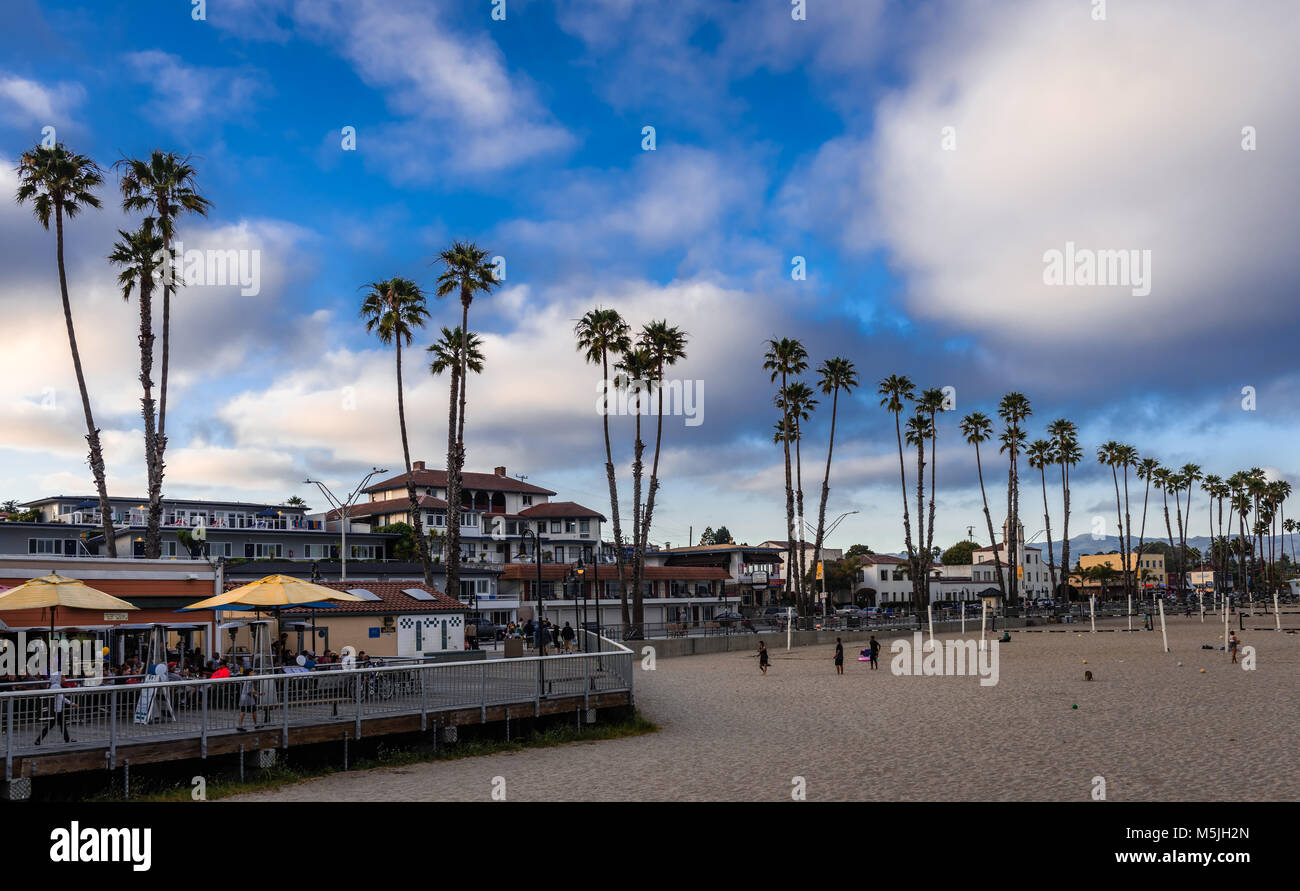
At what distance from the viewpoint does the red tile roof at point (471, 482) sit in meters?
97.7

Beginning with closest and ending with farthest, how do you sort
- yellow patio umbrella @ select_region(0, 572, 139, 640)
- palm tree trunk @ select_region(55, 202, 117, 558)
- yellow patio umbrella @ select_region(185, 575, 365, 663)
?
yellow patio umbrella @ select_region(0, 572, 139, 640), yellow patio umbrella @ select_region(185, 575, 365, 663), palm tree trunk @ select_region(55, 202, 117, 558)

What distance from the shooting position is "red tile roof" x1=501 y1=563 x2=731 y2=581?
8169cm

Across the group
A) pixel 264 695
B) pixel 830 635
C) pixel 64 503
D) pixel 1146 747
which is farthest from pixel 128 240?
pixel 64 503

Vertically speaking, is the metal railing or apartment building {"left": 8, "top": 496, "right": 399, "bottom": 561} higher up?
apartment building {"left": 8, "top": 496, "right": 399, "bottom": 561}

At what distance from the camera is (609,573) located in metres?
86.3

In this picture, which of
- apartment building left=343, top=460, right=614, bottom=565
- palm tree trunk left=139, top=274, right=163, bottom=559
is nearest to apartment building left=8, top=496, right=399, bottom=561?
apartment building left=343, top=460, right=614, bottom=565

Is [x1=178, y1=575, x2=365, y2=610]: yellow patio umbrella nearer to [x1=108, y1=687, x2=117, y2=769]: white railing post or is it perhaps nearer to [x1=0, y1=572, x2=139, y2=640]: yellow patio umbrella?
[x1=0, y1=572, x2=139, y2=640]: yellow patio umbrella

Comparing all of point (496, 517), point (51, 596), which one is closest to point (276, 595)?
point (51, 596)

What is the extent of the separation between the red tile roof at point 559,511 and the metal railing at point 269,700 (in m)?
70.5

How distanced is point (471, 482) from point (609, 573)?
65.2 feet

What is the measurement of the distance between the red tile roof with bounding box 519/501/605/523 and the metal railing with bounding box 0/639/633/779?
70465 millimetres
